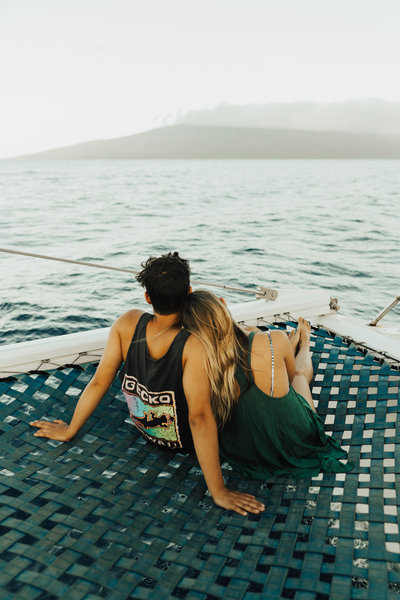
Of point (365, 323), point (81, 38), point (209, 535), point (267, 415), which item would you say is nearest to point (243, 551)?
point (209, 535)

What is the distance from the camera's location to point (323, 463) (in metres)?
1.66

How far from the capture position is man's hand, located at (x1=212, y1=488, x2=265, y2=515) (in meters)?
1.47

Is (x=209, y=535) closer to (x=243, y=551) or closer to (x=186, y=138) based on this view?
(x=243, y=551)

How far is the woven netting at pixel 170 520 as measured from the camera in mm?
1205

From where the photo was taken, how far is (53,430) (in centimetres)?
177

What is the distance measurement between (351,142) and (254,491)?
8993 cm

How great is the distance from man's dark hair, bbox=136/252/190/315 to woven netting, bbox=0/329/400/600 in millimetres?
584

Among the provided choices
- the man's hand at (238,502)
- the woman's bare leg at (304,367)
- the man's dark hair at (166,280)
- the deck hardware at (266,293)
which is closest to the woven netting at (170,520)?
the man's hand at (238,502)

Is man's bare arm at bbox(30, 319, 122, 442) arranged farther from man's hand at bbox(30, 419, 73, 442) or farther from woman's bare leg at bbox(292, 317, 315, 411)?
woman's bare leg at bbox(292, 317, 315, 411)

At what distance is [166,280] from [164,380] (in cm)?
34

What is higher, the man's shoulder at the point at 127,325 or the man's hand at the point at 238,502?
the man's shoulder at the point at 127,325

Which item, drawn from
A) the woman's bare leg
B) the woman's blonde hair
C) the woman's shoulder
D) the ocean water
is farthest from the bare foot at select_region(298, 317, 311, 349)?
the ocean water

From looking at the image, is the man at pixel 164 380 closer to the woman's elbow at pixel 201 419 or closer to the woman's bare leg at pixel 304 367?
the woman's elbow at pixel 201 419

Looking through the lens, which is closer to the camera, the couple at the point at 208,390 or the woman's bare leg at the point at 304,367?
the couple at the point at 208,390
